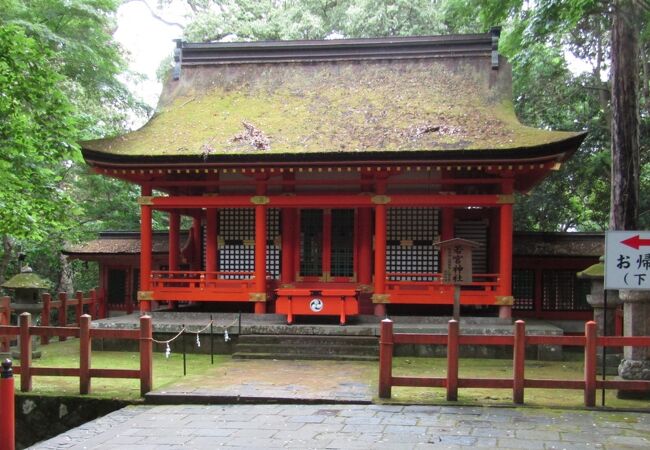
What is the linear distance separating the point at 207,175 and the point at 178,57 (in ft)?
14.8

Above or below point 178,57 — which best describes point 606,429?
below

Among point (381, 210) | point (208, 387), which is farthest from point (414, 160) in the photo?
point (208, 387)

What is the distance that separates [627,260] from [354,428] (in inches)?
177

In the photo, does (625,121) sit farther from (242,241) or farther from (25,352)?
(25,352)

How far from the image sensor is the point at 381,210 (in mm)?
13805

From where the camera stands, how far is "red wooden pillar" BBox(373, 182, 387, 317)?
44.9ft

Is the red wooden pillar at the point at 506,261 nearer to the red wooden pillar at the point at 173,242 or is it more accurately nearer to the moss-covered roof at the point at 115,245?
the red wooden pillar at the point at 173,242

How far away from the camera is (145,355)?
8812 millimetres

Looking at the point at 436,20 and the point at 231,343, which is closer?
the point at 231,343

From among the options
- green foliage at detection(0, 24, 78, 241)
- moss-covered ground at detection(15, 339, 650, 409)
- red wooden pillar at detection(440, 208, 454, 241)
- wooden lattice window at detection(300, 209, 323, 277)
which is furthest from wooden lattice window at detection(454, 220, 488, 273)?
green foliage at detection(0, 24, 78, 241)

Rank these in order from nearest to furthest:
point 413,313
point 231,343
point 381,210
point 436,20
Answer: point 231,343 < point 381,210 < point 413,313 < point 436,20

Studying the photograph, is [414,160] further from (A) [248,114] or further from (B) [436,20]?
(B) [436,20]

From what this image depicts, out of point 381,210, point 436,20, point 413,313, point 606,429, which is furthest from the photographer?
point 436,20

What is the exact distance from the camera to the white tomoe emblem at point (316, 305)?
13.2 meters
